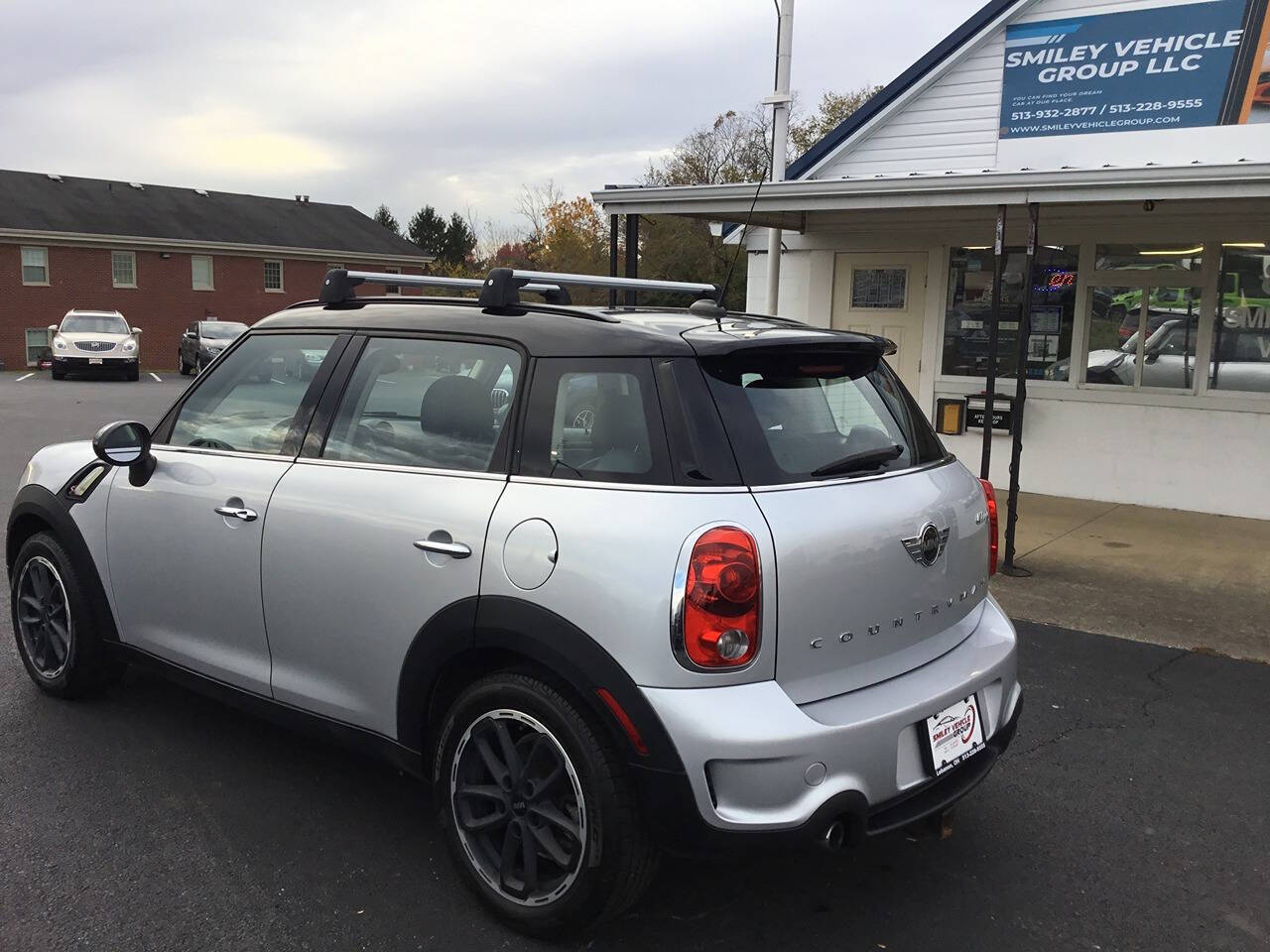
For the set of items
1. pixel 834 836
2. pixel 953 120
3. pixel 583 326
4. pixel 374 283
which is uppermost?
pixel 953 120

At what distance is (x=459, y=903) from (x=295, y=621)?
1016 millimetres

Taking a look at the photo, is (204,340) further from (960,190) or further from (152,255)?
(960,190)

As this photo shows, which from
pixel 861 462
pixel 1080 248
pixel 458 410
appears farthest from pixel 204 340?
pixel 861 462

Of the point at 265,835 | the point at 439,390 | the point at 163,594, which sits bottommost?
the point at 265,835

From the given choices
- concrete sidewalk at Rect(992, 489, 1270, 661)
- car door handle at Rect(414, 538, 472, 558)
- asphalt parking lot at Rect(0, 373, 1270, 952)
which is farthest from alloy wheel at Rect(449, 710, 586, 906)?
concrete sidewalk at Rect(992, 489, 1270, 661)

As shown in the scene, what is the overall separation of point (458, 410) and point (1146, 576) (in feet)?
18.0

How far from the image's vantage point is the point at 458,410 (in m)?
3.15

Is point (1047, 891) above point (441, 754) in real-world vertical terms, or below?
below

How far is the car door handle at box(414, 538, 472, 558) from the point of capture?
2.84 meters

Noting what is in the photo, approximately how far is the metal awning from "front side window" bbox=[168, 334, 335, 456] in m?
3.62

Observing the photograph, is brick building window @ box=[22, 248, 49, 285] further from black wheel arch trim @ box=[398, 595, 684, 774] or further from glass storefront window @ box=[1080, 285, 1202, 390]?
black wheel arch trim @ box=[398, 595, 684, 774]

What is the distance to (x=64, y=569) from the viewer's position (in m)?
4.18

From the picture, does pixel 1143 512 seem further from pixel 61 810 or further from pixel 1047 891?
pixel 61 810

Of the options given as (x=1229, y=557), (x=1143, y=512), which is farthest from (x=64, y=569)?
(x=1143, y=512)
